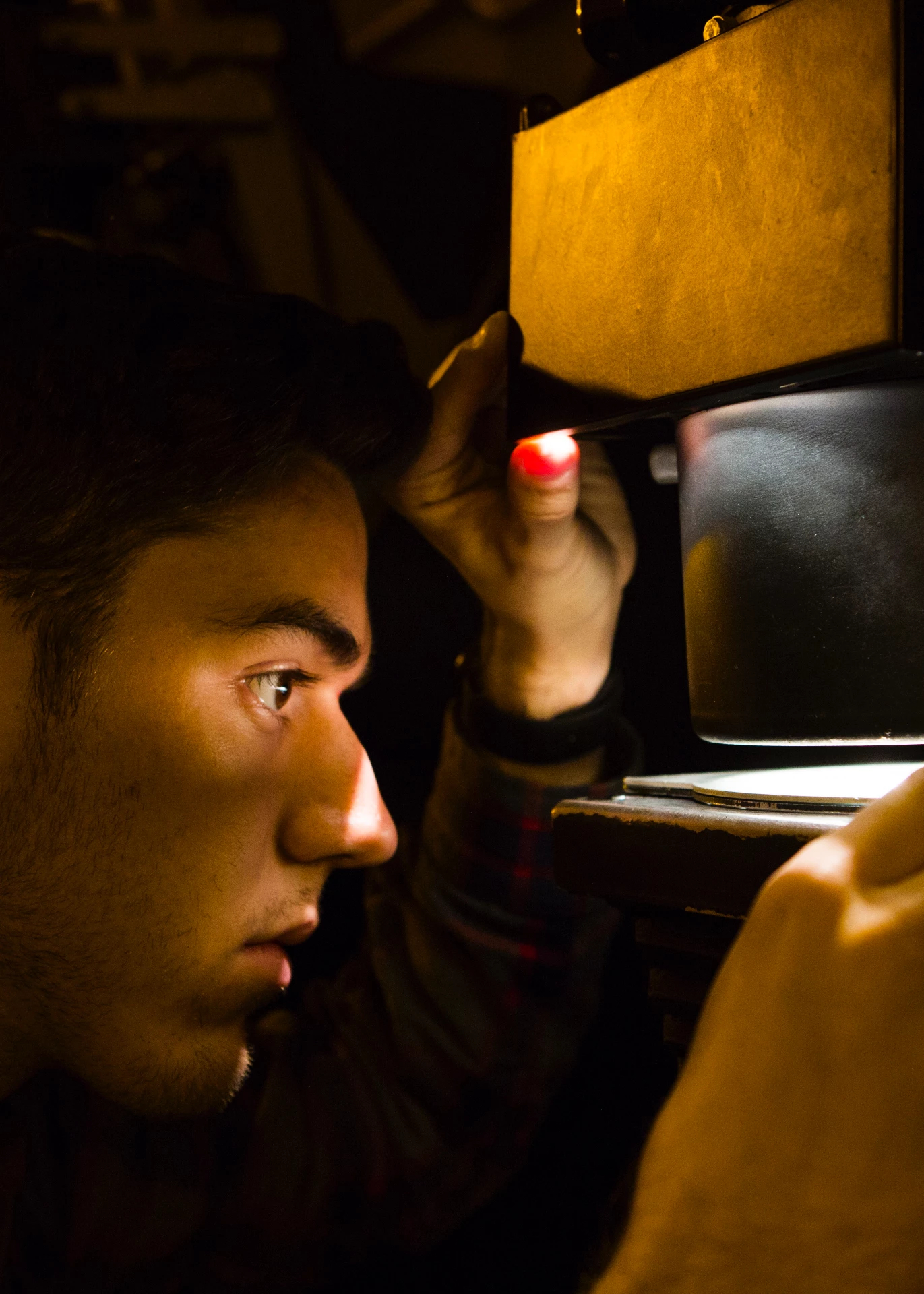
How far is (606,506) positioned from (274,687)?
21.9 inches

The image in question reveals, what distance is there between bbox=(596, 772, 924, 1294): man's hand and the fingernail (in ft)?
2.10

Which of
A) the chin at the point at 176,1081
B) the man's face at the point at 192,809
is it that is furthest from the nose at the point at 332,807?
the chin at the point at 176,1081

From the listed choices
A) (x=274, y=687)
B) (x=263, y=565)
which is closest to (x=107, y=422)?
(x=263, y=565)

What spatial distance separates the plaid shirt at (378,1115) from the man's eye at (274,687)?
38 centimetres

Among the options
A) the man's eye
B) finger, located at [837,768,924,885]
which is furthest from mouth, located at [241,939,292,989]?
finger, located at [837,768,924,885]

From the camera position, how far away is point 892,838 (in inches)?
19.2

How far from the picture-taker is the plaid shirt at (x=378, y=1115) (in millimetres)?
1236

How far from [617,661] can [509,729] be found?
1.01 ft

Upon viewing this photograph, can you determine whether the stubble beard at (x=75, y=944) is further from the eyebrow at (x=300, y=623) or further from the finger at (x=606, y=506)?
the finger at (x=606, y=506)

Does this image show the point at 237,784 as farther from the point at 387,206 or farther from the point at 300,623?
the point at 387,206

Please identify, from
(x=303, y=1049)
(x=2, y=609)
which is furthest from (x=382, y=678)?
(x=2, y=609)

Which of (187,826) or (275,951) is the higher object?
(187,826)

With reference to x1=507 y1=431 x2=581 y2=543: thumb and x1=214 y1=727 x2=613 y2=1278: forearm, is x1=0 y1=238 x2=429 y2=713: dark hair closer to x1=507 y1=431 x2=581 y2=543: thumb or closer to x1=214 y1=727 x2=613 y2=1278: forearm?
x1=507 y1=431 x2=581 y2=543: thumb

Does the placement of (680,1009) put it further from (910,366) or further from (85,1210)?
(85,1210)
